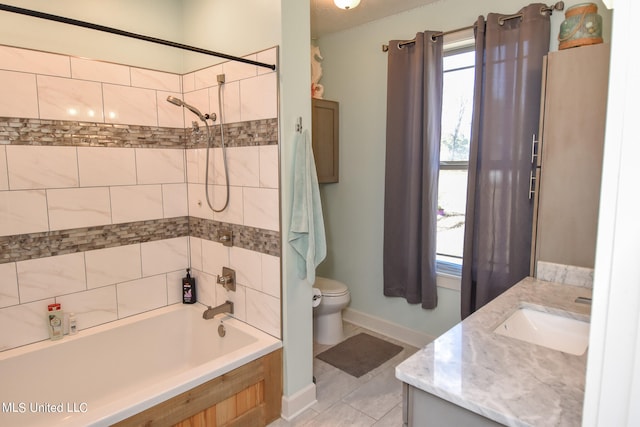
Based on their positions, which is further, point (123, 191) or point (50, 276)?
point (123, 191)

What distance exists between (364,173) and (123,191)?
6.05 feet

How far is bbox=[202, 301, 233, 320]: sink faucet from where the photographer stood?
2337mm

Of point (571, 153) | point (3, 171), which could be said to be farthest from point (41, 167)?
point (571, 153)

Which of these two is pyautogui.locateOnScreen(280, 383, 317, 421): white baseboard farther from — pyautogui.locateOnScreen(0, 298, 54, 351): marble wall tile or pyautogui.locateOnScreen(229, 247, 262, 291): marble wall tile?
pyautogui.locateOnScreen(0, 298, 54, 351): marble wall tile

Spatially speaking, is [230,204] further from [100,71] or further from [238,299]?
[100,71]

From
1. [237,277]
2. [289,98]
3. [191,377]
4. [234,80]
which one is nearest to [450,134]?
[289,98]

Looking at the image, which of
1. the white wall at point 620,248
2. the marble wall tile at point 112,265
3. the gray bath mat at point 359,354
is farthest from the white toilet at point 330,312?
the white wall at point 620,248

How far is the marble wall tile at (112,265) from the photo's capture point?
90.5 inches

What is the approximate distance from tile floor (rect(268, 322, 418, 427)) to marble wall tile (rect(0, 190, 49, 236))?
1669mm

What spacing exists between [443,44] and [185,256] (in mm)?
2325

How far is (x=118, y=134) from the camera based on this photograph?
92.4 inches

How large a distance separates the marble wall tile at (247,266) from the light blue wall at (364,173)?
1.34 metres

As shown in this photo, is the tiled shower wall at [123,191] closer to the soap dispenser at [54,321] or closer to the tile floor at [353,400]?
the soap dispenser at [54,321]

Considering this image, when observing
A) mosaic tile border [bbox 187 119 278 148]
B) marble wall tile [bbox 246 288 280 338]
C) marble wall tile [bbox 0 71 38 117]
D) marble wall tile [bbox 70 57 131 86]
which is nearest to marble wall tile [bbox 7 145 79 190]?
marble wall tile [bbox 0 71 38 117]
